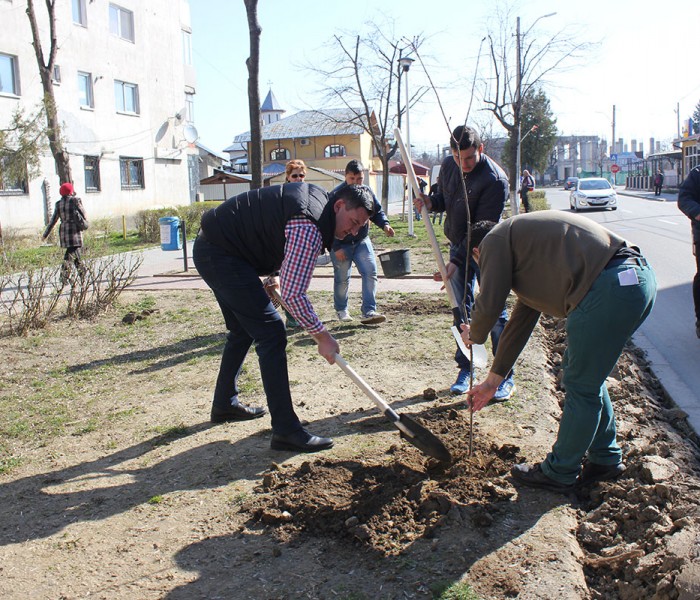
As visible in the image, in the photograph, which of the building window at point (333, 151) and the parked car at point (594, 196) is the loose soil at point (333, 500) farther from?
the building window at point (333, 151)

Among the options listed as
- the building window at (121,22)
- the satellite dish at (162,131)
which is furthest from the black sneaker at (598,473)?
the satellite dish at (162,131)

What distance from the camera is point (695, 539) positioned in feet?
9.44

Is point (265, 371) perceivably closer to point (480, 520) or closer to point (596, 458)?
point (480, 520)

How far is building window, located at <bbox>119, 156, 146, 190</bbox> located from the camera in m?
28.6

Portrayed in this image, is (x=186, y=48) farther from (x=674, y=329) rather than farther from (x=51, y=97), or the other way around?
(x=674, y=329)

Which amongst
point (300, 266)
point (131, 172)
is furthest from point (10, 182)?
point (300, 266)

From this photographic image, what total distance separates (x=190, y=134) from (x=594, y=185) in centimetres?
1866

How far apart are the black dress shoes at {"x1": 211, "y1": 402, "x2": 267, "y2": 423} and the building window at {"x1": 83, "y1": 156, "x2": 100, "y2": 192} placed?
930 inches

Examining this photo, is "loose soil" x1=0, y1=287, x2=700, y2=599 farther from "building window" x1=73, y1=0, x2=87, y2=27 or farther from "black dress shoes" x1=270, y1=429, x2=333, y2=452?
"building window" x1=73, y1=0, x2=87, y2=27

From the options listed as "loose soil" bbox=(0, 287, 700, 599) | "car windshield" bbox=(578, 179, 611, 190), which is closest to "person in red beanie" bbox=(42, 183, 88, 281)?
"loose soil" bbox=(0, 287, 700, 599)

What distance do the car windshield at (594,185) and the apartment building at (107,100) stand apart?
708 inches

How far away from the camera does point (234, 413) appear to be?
4785 millimetres

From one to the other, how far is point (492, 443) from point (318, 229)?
5.24 ft

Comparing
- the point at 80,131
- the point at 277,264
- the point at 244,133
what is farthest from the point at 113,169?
the point at 244,133
